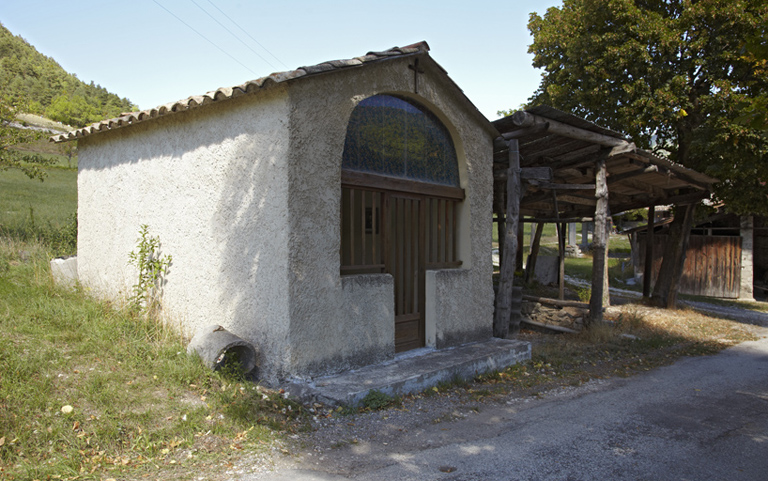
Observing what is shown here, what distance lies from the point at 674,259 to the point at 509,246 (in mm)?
7108

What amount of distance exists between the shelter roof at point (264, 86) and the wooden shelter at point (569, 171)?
1.09m

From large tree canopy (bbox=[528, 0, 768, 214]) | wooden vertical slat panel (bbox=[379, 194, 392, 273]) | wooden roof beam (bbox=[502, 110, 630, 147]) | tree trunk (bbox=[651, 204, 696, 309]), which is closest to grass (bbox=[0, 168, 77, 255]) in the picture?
wooden vertical slat panel (bbox=[379, 194, 392, 273])

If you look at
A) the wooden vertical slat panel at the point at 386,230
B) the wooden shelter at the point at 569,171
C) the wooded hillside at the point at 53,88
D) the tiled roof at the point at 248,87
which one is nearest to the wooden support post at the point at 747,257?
the wooden shelter at the point at 569,171

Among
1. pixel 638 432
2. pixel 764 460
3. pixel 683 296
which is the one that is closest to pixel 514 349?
pixel 638 432

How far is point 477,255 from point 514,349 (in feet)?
4.77

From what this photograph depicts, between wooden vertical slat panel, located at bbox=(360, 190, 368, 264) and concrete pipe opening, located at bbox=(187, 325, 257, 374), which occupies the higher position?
wooden vertical slat panel, located at bbox=(360, 190, 368, 264)

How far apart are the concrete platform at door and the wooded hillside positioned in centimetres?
5084

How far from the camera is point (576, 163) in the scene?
960 centimetres

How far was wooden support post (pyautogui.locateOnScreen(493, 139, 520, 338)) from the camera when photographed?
26.5 feet

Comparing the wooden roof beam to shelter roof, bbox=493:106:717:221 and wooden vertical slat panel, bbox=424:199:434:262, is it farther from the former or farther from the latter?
wooden vertical slat panel, bbox=424:199:434:262

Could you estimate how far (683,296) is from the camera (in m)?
16.8

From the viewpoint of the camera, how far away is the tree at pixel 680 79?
10227 mm

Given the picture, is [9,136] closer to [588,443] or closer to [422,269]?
[422,269]

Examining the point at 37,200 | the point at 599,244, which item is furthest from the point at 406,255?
the point at 37,200
